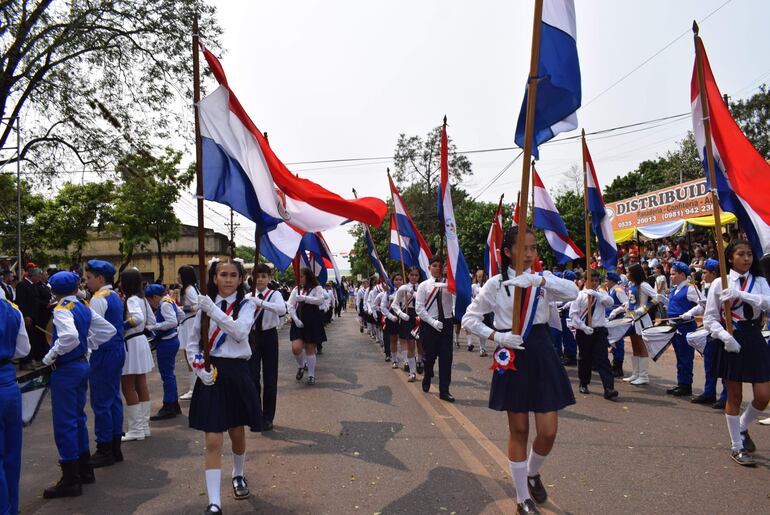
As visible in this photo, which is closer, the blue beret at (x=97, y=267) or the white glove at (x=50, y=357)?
the white glove at (x=50, y=357)

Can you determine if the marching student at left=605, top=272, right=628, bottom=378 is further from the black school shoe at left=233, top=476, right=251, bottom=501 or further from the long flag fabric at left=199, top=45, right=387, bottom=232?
the black school shoe at left=233, top=476, right=251, bottom=501

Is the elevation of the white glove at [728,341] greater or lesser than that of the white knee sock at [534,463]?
greater

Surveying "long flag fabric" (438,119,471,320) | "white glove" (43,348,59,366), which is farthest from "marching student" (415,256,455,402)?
"white glove" (43,348,59,366)

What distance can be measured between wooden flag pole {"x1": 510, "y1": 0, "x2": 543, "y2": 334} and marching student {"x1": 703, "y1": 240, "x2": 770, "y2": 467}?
7.84ft

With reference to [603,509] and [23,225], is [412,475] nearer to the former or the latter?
[603,509]

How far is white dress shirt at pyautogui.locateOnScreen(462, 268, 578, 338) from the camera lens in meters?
4.35

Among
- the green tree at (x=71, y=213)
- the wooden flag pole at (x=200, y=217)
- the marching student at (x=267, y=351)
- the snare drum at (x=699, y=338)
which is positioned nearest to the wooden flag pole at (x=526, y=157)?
the wooden flag pole at (x=200, y=217)

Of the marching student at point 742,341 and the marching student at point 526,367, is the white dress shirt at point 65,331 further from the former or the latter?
the marching student at point 742,341

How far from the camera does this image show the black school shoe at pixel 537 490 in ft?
14.8

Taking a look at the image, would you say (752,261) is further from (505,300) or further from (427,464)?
(427,464)

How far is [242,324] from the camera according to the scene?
4625mm

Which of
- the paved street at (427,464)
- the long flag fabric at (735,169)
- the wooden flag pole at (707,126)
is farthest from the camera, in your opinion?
the long flag fabric at (735,169)

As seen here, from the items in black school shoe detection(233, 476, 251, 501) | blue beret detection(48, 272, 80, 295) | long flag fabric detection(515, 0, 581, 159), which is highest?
long flag fabric detection(515, 0, 581, 159)

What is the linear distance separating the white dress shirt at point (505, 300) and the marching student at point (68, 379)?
10.4ft
